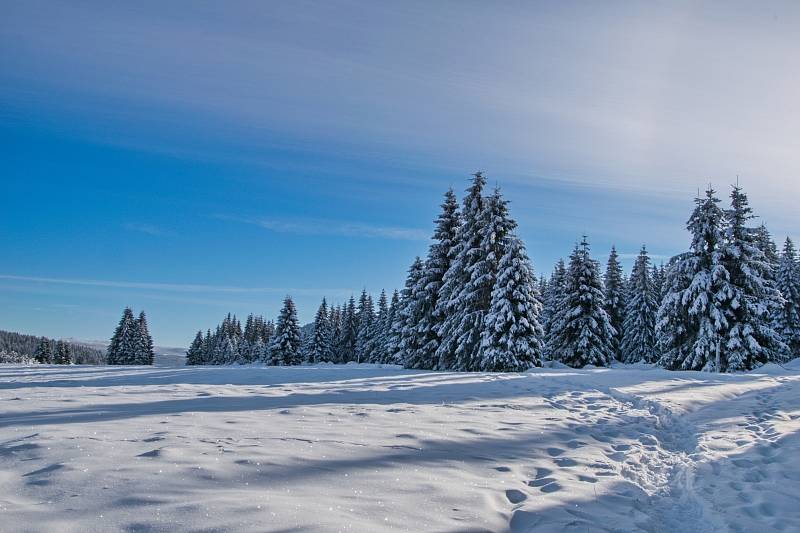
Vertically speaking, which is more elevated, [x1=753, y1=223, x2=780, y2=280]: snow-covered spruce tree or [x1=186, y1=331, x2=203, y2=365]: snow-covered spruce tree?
[x1=753, y1=223, x2=780, y2=280]: snow-covered spruce tree

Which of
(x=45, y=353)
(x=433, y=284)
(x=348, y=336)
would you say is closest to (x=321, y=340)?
(x=348, y=336)

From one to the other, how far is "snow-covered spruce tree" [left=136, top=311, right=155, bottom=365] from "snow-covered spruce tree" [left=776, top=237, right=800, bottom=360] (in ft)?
243

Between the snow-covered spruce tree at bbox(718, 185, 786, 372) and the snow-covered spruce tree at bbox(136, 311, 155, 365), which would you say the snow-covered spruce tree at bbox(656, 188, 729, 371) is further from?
the snow-covered spruce tree at bbox(136, 311, 155, 365)

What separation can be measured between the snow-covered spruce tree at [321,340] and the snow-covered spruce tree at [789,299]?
44715 mm

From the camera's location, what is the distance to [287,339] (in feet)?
171

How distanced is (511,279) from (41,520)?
23.4 meters

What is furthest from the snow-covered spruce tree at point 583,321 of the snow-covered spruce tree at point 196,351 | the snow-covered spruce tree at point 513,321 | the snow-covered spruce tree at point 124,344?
the snow-covered spruce tree at point 196,351

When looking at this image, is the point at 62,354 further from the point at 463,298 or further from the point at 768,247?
the point at 768,247

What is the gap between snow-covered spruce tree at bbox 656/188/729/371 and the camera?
25.7 metres

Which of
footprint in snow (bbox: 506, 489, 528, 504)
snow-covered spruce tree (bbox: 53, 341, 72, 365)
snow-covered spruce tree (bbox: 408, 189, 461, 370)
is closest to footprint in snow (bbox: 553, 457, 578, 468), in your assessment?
footprint in snow (bbox: 506, 489, 528, 504)

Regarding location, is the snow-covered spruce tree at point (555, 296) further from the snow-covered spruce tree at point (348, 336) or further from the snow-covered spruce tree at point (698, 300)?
the snow-covered spruce tree at point (348, 336)

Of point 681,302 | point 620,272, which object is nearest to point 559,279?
point 620,272

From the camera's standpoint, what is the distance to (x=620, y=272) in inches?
1750

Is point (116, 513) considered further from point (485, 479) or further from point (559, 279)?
point (559, 279)
